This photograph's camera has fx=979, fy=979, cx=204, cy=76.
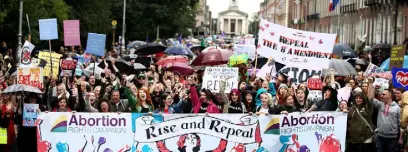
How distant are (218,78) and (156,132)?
4.21 m

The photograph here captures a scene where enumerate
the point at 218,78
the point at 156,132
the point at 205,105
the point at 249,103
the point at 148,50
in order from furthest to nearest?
the point at 148,50, the point at 218,78, the point at 249,103, the point at 205,105, the point at 156,132

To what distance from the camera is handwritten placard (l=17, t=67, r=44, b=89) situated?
47.6 feet

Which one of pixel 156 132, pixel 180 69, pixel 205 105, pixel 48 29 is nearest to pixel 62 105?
pixel 156 132

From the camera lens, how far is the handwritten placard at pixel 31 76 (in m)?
14.5

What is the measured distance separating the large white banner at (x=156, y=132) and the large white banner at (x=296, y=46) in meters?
4.81

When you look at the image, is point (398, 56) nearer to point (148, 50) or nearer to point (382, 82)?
point (382, 82)

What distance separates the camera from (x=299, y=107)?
1384 centimetres

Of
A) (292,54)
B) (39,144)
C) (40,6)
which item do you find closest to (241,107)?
(39,144)

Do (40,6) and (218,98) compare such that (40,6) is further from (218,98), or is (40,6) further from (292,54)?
(218,98)

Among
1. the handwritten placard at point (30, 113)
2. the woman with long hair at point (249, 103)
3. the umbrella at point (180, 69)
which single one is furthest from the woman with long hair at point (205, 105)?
the umbrella at point (180, 69)

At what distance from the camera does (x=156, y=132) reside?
1280 cm

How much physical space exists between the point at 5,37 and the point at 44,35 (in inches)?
826

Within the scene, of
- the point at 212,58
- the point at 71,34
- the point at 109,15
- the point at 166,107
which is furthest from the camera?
the point at 109,15

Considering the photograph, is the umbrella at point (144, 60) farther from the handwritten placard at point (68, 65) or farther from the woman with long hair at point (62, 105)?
the woman with long hair at point (62, 105)
